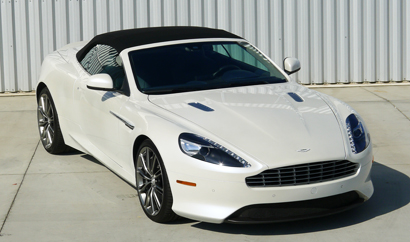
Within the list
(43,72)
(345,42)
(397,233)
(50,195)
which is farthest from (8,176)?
(345,42)

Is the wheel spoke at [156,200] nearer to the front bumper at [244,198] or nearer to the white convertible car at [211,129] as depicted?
the white convertible car at [211,129]

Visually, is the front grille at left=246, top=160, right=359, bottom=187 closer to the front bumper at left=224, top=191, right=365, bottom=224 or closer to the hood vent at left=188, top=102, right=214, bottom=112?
the front bumper at left=224, top=191, right=365, bottom=224

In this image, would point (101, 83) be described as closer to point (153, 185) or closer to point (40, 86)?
point (153, 185)

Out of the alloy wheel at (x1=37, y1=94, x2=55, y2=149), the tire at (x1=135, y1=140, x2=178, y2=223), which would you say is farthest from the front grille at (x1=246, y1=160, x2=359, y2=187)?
the alloy wheel at (x1=37, y1=94, x2=55, y2=149)

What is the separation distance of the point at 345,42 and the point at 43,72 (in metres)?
5.82

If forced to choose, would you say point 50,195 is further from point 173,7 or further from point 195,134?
point 173,7

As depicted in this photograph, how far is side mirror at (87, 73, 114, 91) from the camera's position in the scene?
538 centimetres

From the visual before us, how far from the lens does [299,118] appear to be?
15.6ft

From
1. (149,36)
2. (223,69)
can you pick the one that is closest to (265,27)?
(149,36)

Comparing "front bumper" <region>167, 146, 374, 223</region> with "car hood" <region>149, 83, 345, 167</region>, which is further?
"car hood" <region>149, 83, 345, 167</region>

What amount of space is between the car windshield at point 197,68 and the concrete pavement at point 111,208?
1.04 meters

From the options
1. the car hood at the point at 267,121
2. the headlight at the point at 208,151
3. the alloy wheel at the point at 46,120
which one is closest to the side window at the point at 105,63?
the car hood at the point at 267,121

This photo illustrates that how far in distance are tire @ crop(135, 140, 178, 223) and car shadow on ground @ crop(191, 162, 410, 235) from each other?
11.3 inches

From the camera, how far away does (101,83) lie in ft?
17.7
